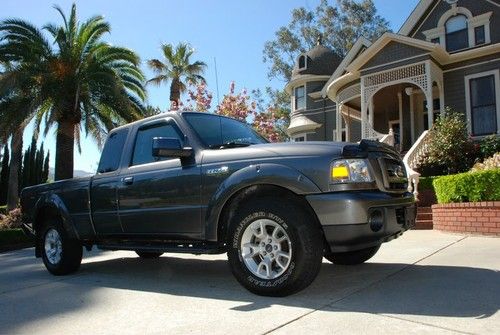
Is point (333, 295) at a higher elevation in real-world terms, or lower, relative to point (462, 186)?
lower

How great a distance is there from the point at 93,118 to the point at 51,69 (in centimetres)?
229

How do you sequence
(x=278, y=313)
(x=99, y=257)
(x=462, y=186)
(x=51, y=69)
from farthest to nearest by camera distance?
(x=51, y=69)
(x=462, y=186)
(x=99, y=257)
(x=278, y=313)

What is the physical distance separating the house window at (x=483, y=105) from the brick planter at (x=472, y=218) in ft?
32.0

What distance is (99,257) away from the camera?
8.43 m

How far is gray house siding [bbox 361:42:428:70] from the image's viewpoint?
59.1 feet

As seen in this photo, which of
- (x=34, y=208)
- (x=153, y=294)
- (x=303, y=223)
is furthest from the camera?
(x=34, y=208)

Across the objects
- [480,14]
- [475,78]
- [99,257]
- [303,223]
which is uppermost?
[480,14]

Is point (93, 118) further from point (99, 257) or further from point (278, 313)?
point (278, 313)

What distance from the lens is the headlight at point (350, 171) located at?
13.9 ft

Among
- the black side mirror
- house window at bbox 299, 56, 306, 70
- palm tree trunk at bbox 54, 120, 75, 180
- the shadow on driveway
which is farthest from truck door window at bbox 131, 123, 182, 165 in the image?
house window at bbox 299, 56, 306, 70

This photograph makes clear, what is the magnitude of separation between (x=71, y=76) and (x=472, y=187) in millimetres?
14172

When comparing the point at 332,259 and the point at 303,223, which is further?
the point at 332,259

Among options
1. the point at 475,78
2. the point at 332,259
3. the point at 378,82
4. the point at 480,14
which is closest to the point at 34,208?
the point at 332,259

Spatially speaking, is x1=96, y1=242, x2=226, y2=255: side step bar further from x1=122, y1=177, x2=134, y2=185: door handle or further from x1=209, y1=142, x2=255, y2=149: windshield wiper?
x1=209, y1=142, x2=255, y2=149: windshield wiper
